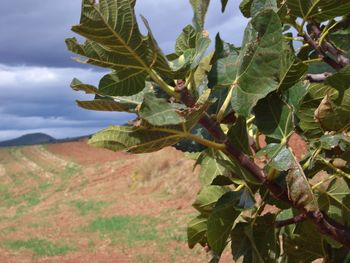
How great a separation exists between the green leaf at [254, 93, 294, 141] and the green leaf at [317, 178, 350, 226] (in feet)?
0.97

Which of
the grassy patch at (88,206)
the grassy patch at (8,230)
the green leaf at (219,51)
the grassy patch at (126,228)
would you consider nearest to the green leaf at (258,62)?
the green leaf at (219,51)

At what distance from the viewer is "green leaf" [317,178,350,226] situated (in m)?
1.25

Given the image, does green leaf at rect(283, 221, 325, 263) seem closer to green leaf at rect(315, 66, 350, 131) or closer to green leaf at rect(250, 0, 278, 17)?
green leaf at rect(315, 66, 350, 131)

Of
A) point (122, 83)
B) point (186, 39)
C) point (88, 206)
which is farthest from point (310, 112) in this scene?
point (88, 206)

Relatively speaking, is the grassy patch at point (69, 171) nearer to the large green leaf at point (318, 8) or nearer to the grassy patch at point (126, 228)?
the grassy patch at point (126, 228)

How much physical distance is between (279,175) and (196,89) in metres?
0.23

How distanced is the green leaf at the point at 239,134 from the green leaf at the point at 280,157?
0.04 meters

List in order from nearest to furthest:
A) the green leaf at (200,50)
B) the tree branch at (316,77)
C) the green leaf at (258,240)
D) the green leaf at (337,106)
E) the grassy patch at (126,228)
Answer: the green leaf at (200,50) < the green leaf at (337,106) < the green leaf at (258,240) < the tree branch at (316,77) < the grassy patch at (126,228)

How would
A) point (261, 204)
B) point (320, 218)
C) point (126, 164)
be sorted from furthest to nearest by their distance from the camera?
1. point (126, 164)
2. point (261, 204)
3. point (320, 218)

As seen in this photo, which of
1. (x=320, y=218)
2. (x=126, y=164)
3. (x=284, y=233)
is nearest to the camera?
(x=320, y=218)

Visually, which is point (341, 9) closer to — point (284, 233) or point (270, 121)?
point (270, 121)

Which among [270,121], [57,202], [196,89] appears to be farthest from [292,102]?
[57,202]

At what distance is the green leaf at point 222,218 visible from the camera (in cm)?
111

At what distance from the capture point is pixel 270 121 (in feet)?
3.41
